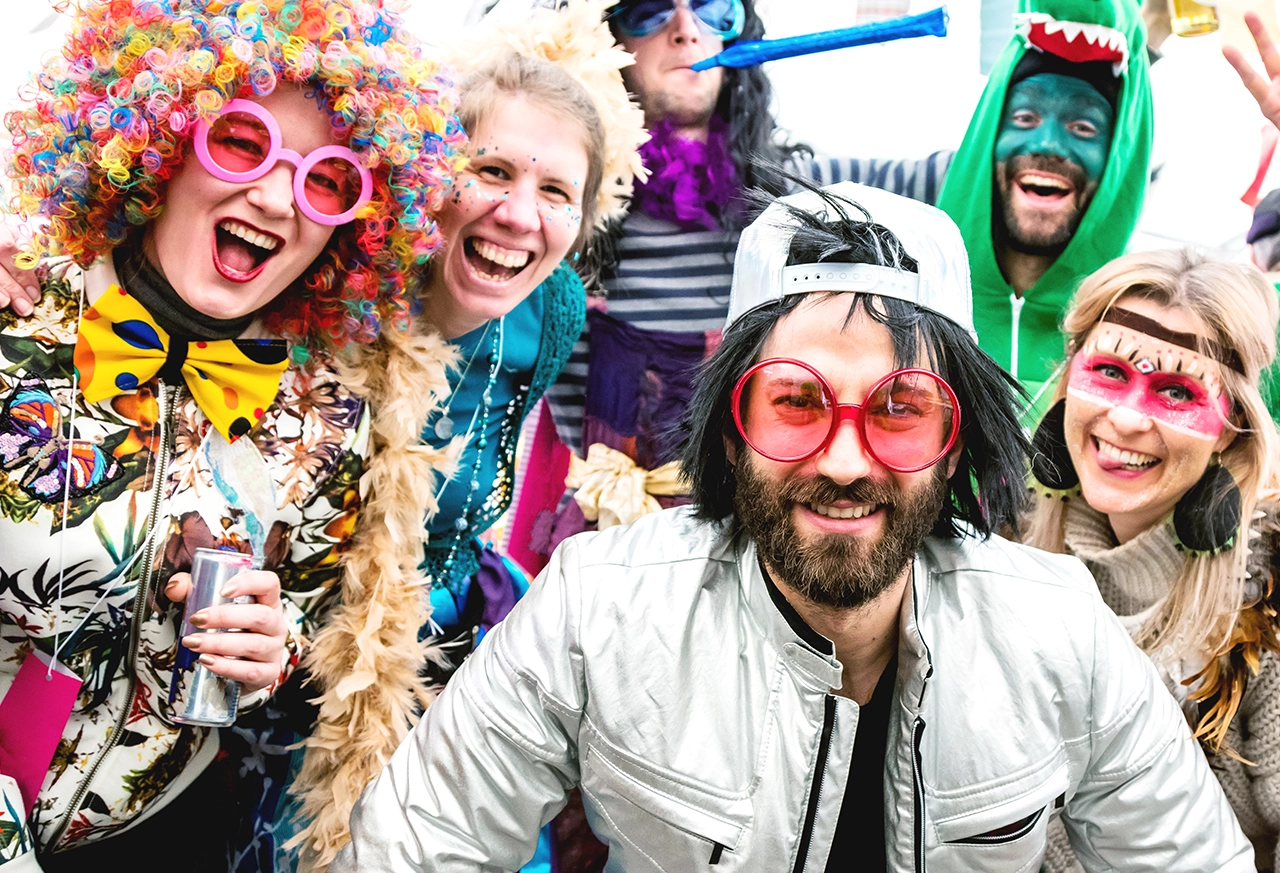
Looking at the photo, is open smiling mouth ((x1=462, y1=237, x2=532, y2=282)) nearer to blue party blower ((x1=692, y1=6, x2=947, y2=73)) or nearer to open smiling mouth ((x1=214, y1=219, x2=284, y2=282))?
open smiling mouth ((x1=214, y1=219, x2=284, y2=282))

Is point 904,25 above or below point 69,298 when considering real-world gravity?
above

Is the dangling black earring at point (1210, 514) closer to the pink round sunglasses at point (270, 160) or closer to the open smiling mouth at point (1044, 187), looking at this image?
the open smiling mouth at point (1044, 187)

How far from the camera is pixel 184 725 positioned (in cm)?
197

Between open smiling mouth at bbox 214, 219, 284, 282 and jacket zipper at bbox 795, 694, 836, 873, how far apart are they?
1.13 m

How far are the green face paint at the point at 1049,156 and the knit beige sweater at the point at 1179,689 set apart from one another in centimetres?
70

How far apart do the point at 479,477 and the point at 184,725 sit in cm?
83

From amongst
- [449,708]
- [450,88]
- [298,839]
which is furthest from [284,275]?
[298,839]

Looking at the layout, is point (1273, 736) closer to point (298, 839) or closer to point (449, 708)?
point (449, 708)

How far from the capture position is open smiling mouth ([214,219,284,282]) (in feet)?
5.96

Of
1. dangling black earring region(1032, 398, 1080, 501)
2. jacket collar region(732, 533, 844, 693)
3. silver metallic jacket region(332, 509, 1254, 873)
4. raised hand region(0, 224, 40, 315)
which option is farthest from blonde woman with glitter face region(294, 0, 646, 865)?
dangling black earring region(1032, 398, 1080, 501)

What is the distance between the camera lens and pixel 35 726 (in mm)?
1803

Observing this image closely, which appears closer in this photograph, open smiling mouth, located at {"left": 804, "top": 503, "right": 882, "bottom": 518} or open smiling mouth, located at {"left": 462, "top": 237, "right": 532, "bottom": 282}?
open smiling mouth, located at {"left": 804, "top": 503, "right": 882, "bottom": 518}

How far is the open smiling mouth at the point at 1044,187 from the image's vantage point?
108 inches

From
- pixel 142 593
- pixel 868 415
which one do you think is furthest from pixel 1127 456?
pixel 142 593
